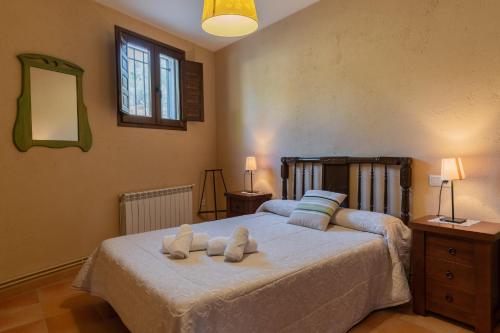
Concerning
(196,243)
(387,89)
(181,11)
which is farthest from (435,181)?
(181,11)

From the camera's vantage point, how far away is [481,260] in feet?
6.02

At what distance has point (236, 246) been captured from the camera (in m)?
1.76

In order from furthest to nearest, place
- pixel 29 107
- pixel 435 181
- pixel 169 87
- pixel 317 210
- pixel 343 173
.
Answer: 1. pixel 169 87
2. pixel 343 173
3. pixel 29 107
4. pixel 317 210
5. pixel 435 181

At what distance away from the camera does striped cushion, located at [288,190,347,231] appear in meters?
2.47

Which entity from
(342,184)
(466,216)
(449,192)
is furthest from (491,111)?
(342,184)

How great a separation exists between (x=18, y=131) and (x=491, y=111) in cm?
381

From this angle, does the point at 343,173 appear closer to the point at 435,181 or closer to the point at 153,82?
the point at 435,181

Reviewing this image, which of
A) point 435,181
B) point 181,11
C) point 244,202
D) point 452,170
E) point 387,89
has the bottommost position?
point 244,202

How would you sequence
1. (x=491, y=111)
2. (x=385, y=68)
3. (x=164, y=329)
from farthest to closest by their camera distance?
(x=385, y=68)
(x=491, y=111)
(x=164, y=329)

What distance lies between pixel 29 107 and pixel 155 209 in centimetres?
164

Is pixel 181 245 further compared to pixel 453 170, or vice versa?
pixel 453 170

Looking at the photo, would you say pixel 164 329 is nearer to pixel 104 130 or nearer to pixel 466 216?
pixel 466 216

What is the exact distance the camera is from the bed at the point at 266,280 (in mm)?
1346

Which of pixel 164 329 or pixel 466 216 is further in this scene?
pixel 466 216
